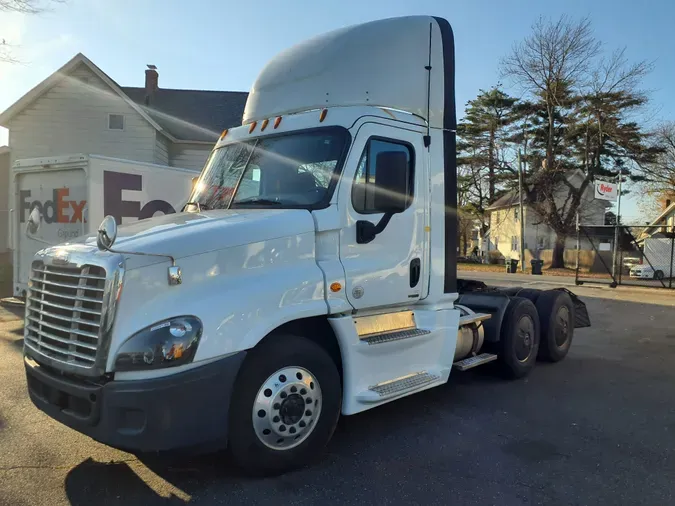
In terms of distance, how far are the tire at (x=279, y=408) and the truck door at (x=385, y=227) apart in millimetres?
635

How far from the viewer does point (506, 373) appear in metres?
6.70

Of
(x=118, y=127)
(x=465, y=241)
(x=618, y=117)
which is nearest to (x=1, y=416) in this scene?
(x=118, y=127)

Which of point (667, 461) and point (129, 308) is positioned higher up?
point (129, 308)

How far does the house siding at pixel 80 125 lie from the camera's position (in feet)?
70.8

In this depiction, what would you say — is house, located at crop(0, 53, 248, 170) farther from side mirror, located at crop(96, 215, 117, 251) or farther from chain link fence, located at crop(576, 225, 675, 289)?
side mirror, located at crop(96, 215, 117, 251)

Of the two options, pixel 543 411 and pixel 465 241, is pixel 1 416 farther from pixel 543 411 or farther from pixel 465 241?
pixel 465 241

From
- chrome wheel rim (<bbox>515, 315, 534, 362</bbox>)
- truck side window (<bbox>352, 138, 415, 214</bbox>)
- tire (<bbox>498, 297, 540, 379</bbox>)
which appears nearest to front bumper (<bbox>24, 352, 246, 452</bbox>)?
truck side window (<bbox>352, 138, 415, 214</bbox>)

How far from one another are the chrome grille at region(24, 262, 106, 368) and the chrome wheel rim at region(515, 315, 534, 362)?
4963 millimetres

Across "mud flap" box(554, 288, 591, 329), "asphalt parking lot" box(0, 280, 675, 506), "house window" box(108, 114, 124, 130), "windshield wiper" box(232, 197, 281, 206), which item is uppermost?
"house window" box(108, 114, 124, 130)

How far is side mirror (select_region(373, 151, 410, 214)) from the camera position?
14.6ft

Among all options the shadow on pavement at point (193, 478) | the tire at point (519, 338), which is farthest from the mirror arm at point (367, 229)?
the tire at point (519, 338)

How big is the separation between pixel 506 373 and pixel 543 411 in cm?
113

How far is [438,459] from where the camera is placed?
14.1ft

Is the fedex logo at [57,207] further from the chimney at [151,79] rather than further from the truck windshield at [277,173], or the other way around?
the chimney at [151,79]
